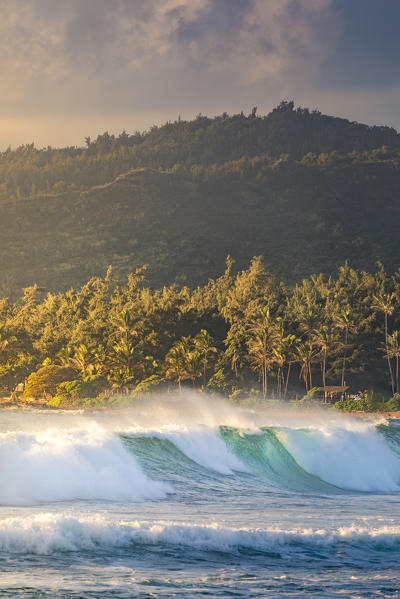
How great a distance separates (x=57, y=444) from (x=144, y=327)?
85.3 meters

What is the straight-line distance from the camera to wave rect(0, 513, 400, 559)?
14.8m

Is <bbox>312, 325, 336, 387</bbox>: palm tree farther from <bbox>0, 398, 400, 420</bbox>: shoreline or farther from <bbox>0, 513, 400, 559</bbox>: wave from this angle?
<bbox>0, 513, 400, 559</bbox>: wave

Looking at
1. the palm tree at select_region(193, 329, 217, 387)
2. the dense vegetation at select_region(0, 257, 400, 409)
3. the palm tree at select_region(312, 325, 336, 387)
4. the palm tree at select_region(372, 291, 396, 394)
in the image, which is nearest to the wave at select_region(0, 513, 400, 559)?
the dense vegetation at select_region(0, 257, 400, 409)

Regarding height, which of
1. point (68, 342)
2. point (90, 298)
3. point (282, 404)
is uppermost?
point (90, 298)

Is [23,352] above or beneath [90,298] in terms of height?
beneath

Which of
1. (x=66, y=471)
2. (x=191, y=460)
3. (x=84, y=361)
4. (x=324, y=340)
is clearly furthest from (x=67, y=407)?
(x=66, y=471)

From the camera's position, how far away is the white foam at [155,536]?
14.8m

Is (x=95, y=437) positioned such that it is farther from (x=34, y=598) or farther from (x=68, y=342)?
(x=68, y=342)

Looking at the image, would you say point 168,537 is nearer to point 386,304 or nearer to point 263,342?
point 263,342

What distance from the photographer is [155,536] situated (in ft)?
50.9

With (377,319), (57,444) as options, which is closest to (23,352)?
(377,319)

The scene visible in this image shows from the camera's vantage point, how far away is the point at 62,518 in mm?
15836

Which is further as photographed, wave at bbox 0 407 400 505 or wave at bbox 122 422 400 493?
wave at bbox 122 422 400 493

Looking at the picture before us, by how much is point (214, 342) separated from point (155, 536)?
9536 cm
